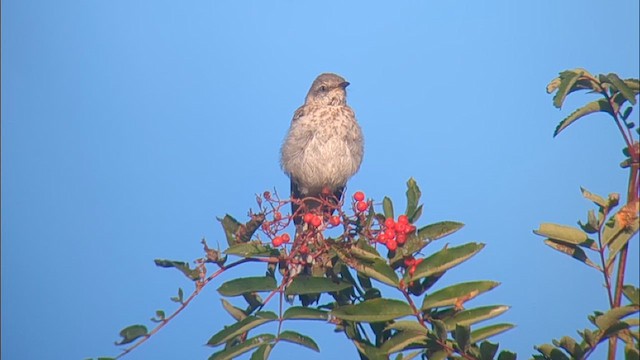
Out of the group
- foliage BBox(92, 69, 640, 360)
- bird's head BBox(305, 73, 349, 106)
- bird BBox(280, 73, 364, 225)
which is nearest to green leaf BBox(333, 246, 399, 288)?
foliage BBox(92, 69, 640, 360)

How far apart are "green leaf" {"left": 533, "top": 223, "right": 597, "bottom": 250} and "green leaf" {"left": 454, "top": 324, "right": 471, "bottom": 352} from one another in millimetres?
453

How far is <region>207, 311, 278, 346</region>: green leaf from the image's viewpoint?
3.11 meters

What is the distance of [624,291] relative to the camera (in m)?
2.53

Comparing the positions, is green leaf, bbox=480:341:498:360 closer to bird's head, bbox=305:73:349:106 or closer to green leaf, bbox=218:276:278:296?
green leaf, bbox=218:276:278:296

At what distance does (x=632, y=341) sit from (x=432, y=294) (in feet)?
2.20

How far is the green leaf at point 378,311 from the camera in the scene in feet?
9.09

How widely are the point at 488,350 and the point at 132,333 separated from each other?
1391mm

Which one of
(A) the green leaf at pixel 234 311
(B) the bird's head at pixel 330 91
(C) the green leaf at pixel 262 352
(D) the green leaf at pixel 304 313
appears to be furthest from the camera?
(B) the bird's head at pixel 330 91

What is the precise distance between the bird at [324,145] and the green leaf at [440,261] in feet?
13.3

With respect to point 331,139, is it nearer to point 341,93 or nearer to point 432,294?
point 341,93

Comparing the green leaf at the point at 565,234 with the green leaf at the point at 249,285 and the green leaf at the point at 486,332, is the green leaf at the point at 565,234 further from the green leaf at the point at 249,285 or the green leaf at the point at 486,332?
the green leaf at the point at 249,285

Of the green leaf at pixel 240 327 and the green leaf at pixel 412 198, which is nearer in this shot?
the green leaf at pixel 240 327

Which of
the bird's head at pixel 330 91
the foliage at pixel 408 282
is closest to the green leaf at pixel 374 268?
the foliage at pixel 408 282

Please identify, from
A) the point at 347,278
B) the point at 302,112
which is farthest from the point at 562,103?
the point at 302,112
